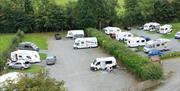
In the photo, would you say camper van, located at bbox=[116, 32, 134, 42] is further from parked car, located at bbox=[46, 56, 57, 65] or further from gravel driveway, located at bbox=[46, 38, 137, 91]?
parked car, located at bbox=[46, 56, 57, 65]

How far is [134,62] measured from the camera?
40312 millimetres

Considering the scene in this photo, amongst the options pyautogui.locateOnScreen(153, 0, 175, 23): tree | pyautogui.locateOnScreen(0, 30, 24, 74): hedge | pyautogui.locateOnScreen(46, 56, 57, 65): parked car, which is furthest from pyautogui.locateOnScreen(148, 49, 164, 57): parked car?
pyautogui.locateOnScreen(153, 0, 175, 23): tree

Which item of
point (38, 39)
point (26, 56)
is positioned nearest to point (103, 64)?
point (26, 56)

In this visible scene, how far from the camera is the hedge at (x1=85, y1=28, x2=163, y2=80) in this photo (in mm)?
37438

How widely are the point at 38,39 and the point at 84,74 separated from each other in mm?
21402

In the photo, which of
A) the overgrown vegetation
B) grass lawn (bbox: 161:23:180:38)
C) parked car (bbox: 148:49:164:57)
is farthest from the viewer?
grass lawn (bbox: 161:23:180:38)

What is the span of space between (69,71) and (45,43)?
1597 cm

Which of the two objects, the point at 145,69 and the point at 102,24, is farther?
the point at 102,24

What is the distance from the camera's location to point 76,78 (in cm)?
4075

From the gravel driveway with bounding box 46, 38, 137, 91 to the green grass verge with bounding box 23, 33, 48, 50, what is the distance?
137 inches

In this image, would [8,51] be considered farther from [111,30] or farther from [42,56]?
[111,30]

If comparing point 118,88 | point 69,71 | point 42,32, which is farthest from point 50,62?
point 42,32

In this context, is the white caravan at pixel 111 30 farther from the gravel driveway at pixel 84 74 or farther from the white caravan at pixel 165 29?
the gravel driveway at pixel 84 74

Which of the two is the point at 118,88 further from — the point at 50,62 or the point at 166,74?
the point at 50,62
